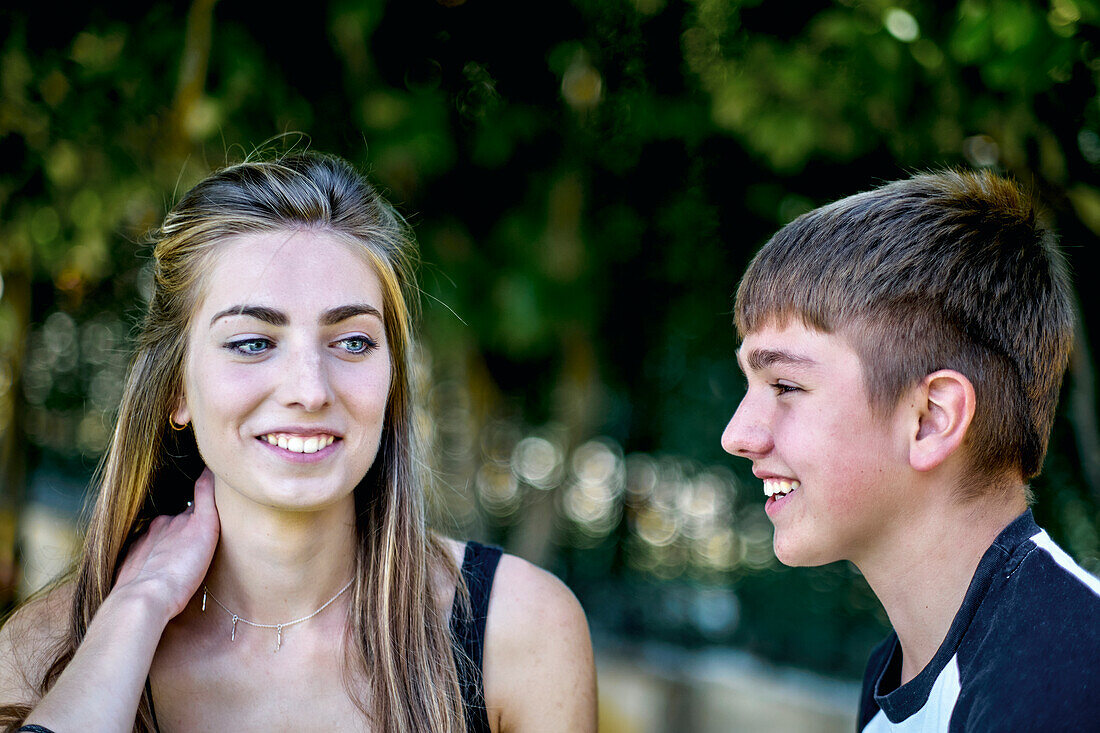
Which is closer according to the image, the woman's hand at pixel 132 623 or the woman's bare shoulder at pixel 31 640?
the woman's hand at pixel 132 623

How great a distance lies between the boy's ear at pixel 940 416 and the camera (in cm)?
183

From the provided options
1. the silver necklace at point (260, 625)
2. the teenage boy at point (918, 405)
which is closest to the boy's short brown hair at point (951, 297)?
the teenage boy at point (918, 405)

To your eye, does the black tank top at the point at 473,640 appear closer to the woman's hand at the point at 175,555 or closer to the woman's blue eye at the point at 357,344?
the woman's hand at the point at 175,555

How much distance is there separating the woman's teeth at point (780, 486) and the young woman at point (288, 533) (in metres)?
0.71

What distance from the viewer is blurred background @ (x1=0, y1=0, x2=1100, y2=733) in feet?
11.6

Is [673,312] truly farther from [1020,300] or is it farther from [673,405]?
[1020,300]

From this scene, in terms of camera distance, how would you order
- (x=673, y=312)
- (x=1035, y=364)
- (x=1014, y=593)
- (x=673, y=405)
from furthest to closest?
(x=673, y=405) < (x=673, y=312) < (x=1035, y=364) < (x=1014, y=593)

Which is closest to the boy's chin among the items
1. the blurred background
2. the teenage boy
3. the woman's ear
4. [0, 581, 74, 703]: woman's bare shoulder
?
the teenage boy

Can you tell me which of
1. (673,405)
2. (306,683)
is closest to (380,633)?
(306,683)

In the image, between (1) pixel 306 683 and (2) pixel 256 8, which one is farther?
(2) pixel 256 8

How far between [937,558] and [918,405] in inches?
11.8

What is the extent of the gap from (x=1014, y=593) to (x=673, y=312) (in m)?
4.22

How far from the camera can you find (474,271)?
15.4 ft

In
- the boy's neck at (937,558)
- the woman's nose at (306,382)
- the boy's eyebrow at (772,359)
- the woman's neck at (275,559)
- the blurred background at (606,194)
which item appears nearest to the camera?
the boy's neck at (937,558)
